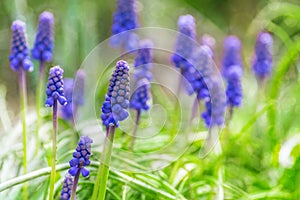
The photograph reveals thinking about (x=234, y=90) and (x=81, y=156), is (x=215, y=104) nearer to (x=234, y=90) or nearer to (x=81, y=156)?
(x=234, y=90)

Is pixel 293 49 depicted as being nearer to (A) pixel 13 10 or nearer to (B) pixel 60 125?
(B) pixel 60 125

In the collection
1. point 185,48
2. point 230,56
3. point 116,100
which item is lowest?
point 116,100

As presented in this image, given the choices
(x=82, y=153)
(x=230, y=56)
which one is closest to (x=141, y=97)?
(x=82, y=153)

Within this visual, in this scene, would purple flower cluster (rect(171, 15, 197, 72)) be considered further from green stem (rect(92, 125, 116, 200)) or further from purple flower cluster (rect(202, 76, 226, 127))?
green stem (rect(92, 125, 116, 200))

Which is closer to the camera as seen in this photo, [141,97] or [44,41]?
[141,97]

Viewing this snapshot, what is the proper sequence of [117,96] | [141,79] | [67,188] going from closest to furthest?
[117,96]
[67,188]
[141,79]

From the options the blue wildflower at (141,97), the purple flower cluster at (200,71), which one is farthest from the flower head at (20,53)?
the purple flower cluster at (200,71)
